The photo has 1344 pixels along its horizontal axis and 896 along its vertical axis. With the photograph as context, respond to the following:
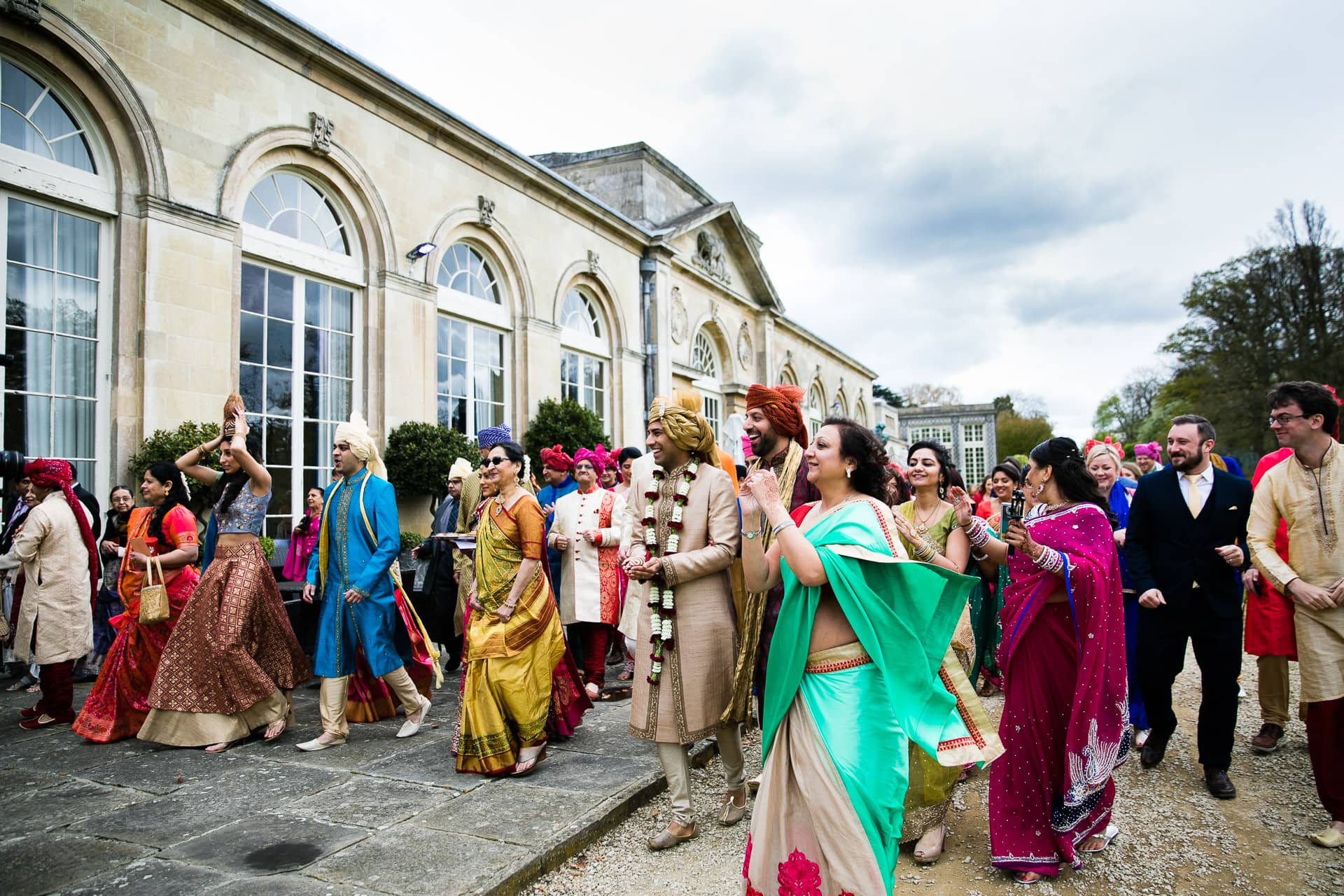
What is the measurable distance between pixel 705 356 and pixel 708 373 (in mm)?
493

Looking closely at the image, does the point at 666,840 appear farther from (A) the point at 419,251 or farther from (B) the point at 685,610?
(A) the point at 419,251

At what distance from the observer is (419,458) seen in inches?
433

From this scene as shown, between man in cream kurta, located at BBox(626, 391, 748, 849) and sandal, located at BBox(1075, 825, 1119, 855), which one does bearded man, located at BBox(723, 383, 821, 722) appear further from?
sandal, located at BBox(1075, 825, 1119, 855)

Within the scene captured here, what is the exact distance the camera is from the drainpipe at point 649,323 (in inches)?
714

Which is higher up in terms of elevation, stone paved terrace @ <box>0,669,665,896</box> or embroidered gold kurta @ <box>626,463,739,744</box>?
embroidered gold kurta @ <box>626,463,739,744</box>

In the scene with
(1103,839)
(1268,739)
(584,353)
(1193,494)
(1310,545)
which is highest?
(584,353)

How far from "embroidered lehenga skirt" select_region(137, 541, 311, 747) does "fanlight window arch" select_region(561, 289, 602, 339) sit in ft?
36.2

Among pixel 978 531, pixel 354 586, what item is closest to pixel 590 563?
pixel 354 586

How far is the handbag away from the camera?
5133 millimetres

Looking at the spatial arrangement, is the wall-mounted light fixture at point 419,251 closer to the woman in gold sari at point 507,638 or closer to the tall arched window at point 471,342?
the tall arched window at point 471,342

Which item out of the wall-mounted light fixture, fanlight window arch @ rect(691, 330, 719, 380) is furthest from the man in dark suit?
fanlight window arch @ rect(691, 330, 719, 380)

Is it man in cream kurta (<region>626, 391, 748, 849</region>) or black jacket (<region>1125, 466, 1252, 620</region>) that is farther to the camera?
black jacket (<region>1125, 466, 1252, 620</region>)

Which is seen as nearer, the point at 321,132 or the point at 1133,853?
the point at 1133,853

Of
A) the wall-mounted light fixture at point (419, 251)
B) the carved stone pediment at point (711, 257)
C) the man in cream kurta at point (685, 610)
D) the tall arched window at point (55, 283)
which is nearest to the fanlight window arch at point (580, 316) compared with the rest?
the wall-mounted light fixture at point (419, 251)
